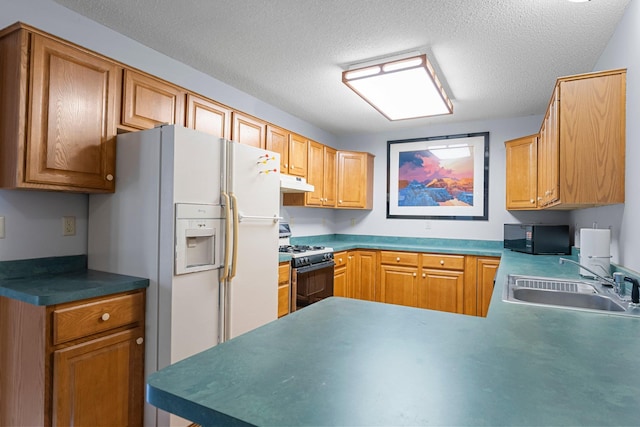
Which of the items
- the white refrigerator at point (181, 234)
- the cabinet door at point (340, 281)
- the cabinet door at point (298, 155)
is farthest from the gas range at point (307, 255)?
the cabinet door at point (298, 155)

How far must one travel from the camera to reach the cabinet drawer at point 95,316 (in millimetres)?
1551

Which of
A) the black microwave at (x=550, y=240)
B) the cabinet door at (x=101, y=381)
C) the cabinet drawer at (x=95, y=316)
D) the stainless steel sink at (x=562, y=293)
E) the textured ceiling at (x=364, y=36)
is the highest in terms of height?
the textured ceiling at (x=364, y=36)

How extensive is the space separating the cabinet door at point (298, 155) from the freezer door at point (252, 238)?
3.30 ft

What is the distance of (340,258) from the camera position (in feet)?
13.2

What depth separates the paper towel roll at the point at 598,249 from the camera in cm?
194

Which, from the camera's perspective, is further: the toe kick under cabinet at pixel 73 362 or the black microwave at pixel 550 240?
the black microwave at pixel 550 240

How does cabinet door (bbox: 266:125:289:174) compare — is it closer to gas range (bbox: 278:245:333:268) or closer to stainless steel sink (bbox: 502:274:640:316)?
gas range (bbox: 278:245:333:268)

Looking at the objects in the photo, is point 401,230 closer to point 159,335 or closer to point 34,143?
point 159,335

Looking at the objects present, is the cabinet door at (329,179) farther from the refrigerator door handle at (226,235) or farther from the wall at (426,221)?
A: the refrigerator door handle at (226,235)

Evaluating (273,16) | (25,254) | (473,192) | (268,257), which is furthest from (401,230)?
(25,254)

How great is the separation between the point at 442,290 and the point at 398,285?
509mm

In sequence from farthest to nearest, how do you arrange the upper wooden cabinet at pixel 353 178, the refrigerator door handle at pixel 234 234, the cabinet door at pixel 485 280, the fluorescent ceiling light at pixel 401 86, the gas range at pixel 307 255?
the upper wooden cabinet at pixel 353 178 < the cabinet door at pixel 485 280 < the gas range at pixel 307 255 < the fluorescent ceiling light at pixel 401 86 < the refrigerator door handle at pixel 234 234

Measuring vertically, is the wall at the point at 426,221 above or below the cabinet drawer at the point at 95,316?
above

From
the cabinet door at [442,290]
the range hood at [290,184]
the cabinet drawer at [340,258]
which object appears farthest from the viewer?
the cabinet drawer at [340,258]
